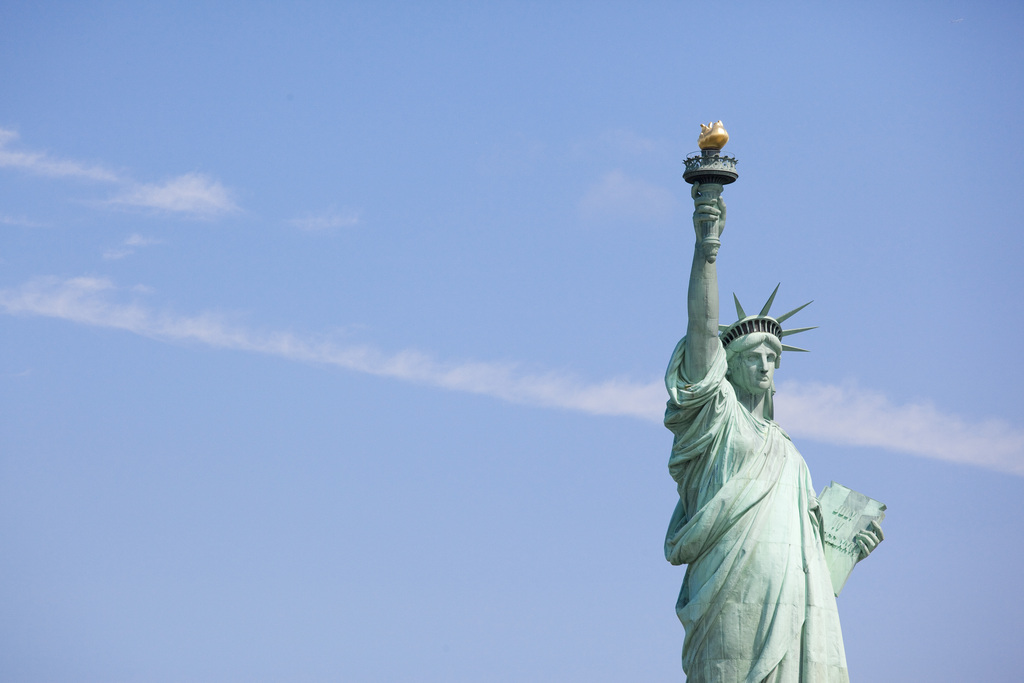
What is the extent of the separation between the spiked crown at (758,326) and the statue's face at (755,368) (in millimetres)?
271

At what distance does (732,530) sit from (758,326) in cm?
326

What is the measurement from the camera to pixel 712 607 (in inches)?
888

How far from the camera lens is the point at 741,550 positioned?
74.3 feet

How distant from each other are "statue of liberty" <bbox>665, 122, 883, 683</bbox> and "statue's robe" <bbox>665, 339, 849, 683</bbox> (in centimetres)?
1

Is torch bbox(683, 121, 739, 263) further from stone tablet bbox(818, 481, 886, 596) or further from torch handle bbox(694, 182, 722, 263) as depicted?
stone tablet bbox(818, 481, 886, 596)

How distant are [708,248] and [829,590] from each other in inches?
203

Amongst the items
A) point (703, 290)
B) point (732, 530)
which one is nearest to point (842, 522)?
point (732, 530)

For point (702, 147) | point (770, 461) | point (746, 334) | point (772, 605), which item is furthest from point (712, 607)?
point (702, 147)

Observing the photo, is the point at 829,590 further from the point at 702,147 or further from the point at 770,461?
the point at 702,147

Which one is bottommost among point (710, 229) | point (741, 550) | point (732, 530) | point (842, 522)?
point (741, 550)

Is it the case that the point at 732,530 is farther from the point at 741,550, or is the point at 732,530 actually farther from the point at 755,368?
the point at 755,368

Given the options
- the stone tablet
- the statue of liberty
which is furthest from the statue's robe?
the stone tablet

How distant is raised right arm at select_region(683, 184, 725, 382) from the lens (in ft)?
74.9

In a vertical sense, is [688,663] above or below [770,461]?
below
